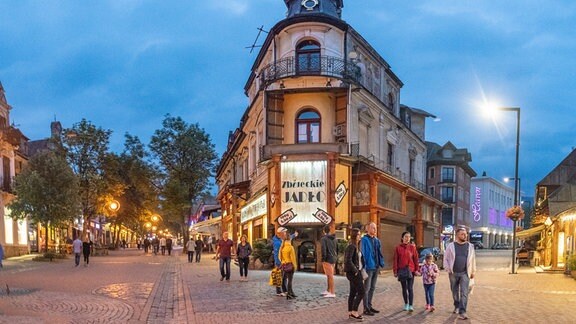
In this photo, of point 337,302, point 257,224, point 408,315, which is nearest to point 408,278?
point 408,315

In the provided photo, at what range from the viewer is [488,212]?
84312 mm

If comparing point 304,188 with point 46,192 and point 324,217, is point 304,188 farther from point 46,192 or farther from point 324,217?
point 46,192

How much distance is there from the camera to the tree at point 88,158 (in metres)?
39.4

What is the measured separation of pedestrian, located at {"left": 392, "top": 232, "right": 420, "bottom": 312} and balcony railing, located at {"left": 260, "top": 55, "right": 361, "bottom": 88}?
587 inches

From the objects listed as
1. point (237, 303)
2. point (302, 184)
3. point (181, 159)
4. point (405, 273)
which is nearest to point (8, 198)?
point (181, 159)

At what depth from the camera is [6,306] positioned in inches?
424

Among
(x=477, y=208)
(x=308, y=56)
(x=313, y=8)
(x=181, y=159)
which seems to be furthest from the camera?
(x=477, y=208)

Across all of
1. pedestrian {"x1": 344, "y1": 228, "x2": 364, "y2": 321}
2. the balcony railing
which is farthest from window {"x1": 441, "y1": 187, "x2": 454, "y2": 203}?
pedestrian {"x1": 344, "y1": 228, "x2": 364, "y2": 321}

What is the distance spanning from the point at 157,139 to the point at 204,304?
35.8 meters

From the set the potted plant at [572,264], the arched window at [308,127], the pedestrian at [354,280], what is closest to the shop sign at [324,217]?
the arched window at [308,127]

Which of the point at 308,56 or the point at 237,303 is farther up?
A: the point at 308,56

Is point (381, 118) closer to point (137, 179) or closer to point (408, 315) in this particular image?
point (408, 315)

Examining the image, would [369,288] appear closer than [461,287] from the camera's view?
No

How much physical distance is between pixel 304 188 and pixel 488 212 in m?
69.1
